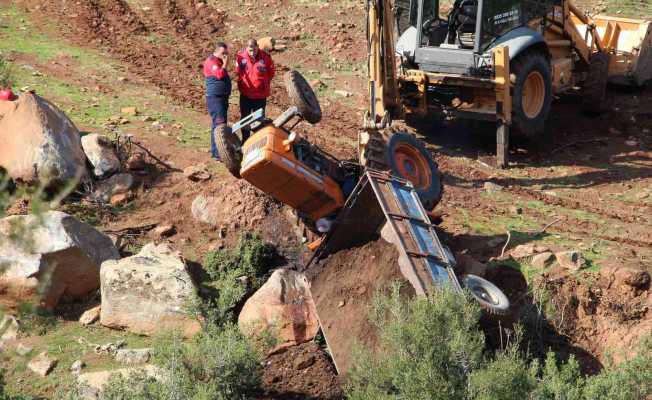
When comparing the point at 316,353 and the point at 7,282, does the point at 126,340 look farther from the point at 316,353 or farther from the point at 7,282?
the point at 316,353

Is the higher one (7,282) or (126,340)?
(7,282)

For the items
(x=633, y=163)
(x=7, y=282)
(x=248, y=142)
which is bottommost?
(x=633, y=163)

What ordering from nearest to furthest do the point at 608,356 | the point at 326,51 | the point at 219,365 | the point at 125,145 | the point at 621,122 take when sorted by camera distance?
the point at 219,365 → the point at 608,356 → the point at 125,145 → the point at 621,122 → the point at 326,51

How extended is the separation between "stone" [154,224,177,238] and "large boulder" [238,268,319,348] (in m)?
1.50

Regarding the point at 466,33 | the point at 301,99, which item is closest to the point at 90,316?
the point at 301,99

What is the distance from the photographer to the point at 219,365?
676 cm

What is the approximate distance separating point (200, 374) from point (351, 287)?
2.00 meters

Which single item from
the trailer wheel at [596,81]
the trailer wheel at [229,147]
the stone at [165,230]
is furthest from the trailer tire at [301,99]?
the trailer wheel at [596,81]

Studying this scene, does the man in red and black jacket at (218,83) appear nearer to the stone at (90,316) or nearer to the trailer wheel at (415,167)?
the trailer wheel at (415,167)

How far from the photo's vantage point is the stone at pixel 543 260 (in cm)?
884

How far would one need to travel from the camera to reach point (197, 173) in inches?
400

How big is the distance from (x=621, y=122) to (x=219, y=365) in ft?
28.0

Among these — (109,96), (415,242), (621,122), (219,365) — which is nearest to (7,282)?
(219,365)

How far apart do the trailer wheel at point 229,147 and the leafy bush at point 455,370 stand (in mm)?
2327
